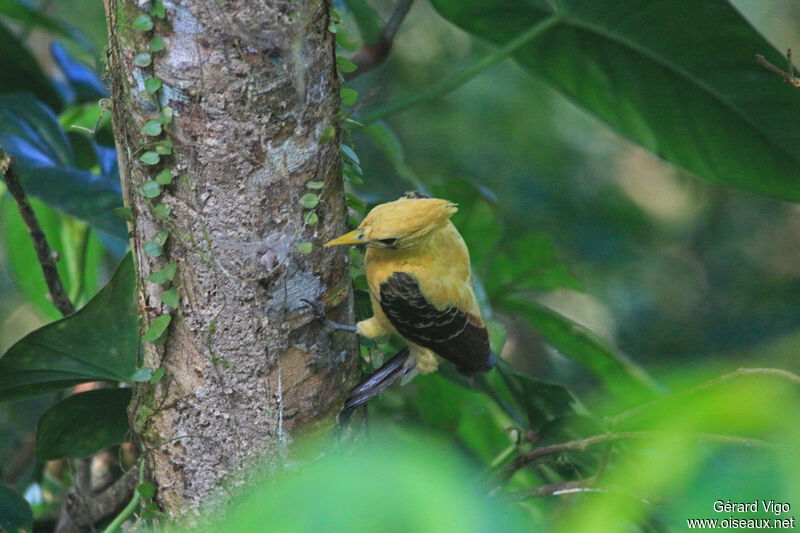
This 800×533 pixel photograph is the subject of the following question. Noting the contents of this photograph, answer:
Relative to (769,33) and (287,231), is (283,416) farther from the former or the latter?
(769,33)

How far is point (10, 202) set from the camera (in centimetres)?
174

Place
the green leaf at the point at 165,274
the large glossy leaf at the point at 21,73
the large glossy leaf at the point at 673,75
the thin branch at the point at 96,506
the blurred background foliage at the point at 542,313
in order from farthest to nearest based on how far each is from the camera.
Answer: the large glossy leaf at the point at 21,73 → the large glossy leaf at the point at 673,75 → the thin branch at the point at 96,506 → the green leaf at the point at 165,274 → the blurred background foliage at the point at 542,313

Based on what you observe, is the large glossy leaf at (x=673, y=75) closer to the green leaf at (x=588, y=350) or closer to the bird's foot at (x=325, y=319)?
the green leaf at (x=588, y=350)

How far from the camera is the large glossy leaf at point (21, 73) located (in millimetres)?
1718

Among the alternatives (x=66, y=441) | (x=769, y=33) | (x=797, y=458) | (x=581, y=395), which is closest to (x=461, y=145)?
(x=581, y=395)

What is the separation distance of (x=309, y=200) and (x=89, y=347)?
455 millimetres

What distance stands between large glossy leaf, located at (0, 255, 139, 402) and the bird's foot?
0.99 feet

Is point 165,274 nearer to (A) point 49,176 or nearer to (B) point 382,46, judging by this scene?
(A) point 49,176

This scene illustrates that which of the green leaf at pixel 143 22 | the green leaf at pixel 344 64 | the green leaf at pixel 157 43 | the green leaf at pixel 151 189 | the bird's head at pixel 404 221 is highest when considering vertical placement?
the green leaf at pixel 143 22

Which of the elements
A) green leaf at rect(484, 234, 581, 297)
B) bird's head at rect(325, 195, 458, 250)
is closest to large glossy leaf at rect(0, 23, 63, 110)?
bird's head at rect(325, 195, 458, 250)

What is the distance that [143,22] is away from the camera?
847 millimetres

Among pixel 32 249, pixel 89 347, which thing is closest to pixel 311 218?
pixel 89 347

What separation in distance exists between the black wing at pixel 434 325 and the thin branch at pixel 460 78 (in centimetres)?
43

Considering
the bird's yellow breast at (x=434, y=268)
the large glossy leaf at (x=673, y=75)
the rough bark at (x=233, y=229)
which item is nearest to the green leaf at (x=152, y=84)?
the rough bark at (x=233, y=229)
